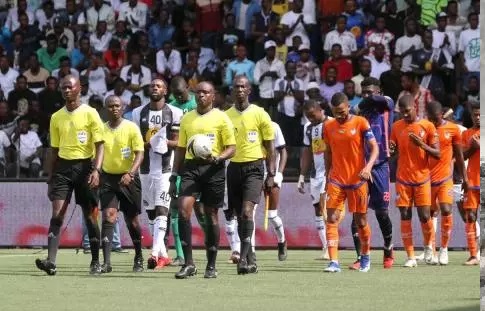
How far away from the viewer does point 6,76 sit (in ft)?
94.7

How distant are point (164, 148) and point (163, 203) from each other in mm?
732

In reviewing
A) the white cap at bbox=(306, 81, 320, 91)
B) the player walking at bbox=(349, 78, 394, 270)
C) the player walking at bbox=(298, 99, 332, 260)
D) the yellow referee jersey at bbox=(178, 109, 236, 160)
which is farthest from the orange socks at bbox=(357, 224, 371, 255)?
the white cap at bbox=(306, 81, 320, 91)

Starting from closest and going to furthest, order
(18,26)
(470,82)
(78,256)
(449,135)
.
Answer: (449,135) < (78,256) < (470,82) < (18,26)

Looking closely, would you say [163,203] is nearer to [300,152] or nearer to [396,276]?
[396,276]

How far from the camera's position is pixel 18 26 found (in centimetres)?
3083

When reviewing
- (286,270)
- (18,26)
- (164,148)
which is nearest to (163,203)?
(164,148)

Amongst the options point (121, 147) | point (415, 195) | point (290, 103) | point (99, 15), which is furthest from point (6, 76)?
point (415, 195)

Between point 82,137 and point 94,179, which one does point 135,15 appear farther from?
point 94,179

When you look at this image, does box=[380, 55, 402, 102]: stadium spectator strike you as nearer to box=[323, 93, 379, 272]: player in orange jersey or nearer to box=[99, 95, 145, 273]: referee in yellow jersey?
box=[323, 93, 379, 272]: player in orange jersey

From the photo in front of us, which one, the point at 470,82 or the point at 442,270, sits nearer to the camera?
the point at 442,270

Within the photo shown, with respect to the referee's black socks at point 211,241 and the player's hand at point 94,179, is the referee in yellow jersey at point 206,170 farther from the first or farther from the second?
the player's hand at point 94,179

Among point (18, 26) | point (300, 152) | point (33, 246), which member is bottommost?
point (33, 246)

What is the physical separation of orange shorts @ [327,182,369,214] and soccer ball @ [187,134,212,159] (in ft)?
6.36

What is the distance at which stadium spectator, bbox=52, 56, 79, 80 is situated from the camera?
1139 inches
